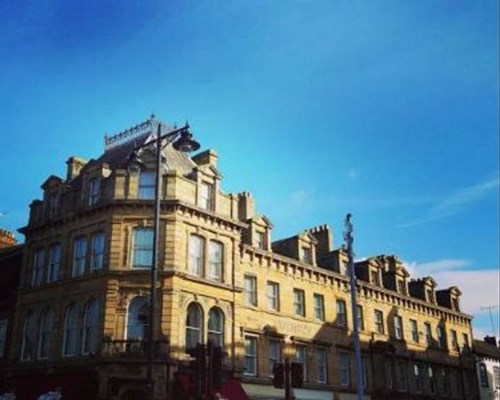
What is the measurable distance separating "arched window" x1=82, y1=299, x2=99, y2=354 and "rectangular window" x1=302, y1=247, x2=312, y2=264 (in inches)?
500

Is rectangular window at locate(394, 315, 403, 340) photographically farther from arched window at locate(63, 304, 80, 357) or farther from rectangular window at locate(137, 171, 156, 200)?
arched window at locate(63, 304, 80, 357)

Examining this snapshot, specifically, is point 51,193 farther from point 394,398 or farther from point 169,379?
point 394,398

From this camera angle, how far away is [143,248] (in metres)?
29.1

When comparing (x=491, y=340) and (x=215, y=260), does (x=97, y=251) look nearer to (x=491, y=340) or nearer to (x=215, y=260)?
(x=215, y=260)

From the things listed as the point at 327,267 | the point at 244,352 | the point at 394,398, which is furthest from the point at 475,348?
the point at 244,352

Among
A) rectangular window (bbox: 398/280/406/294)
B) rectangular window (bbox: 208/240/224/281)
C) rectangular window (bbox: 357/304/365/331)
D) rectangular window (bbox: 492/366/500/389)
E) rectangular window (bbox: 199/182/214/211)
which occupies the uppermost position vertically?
rectangular window (bbox: 199/182/214/211)

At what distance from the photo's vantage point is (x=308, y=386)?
33.9 meters

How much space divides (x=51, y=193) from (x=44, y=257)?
3.23 metres

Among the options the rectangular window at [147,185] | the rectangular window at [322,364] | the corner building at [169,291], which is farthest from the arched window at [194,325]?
the rectangular window at [322,364]

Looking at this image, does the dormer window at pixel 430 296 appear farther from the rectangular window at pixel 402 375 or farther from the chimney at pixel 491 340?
the chimney at pixel 491 340

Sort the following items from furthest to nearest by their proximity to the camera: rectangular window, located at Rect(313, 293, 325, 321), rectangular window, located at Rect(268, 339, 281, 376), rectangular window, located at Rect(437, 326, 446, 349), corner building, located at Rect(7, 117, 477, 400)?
rectangular window, located at Rect(437, 326, 446, 349)
rectangular window, located at Rect(313, 293, 325, 321)
rectangular window, located at Rect(268, 339, 281, 376)
corner building, located at Rect(7, 117, 477, 400)

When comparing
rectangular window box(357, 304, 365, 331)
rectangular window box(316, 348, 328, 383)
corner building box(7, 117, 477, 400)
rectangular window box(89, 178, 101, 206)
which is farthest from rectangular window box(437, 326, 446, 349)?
A: rectangular window box(89, 178, 101, 206)

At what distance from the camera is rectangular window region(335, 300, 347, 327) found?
124ft

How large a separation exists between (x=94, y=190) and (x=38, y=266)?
489cm
